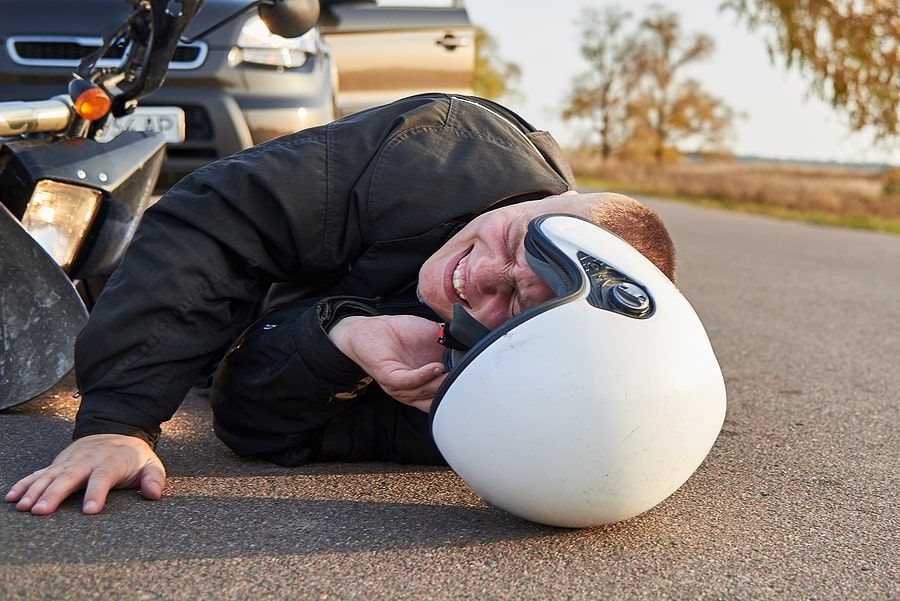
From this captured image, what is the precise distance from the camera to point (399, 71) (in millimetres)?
6840

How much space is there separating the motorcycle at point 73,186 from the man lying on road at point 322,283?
570mm

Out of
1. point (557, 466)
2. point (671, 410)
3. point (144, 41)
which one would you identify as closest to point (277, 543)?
point (557, 466)

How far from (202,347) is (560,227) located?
2.91 feet

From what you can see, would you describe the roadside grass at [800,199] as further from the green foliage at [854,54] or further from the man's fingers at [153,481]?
the man's fingers at [153,481]

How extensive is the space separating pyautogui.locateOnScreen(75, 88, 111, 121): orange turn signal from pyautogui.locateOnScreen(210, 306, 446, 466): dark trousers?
109 cm

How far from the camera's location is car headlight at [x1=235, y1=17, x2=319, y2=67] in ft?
18.2

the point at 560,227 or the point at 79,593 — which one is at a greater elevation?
the point at 560,227

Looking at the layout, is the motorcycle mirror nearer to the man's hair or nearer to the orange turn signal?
the orange turn signal

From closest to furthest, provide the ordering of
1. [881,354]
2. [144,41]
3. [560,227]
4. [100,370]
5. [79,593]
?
[79,593] < [560,227] < [100,370] < [144,41] < [881,354]

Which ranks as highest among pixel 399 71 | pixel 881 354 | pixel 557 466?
pixel 557 466

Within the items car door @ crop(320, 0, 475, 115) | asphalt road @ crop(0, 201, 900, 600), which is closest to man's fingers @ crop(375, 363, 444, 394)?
asphalt road @ crop(0, 201, 900, 600)

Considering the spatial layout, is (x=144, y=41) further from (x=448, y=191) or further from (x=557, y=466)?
(x=557, y=466)

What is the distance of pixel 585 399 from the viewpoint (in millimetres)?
1826

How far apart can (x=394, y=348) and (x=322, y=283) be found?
1.73 ft
